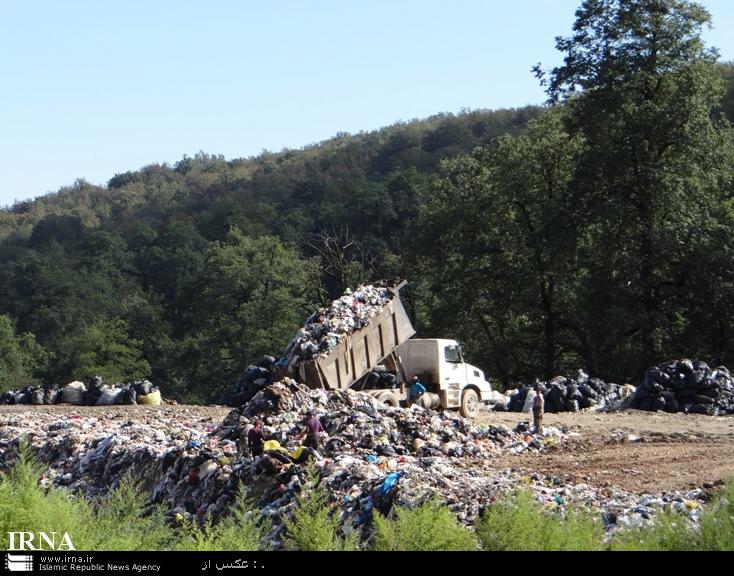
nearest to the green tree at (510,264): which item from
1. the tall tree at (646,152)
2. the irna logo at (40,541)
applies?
the tall tree at (646,152)

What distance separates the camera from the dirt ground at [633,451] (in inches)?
509

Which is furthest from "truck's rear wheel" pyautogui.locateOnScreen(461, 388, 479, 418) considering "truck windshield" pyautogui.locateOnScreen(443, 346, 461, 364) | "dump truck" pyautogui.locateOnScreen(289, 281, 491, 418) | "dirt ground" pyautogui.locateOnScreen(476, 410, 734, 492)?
"truck windshield" pyautogui.locateOnScreen(443, 346, 461, 364)

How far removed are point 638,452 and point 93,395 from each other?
15.8 meters

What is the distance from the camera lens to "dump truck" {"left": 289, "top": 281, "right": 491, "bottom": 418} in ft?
60.7

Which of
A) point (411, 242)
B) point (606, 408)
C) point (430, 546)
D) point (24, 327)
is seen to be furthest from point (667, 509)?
point (24, 327)

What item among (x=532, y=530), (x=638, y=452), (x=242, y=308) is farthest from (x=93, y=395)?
(x=532, y=530)

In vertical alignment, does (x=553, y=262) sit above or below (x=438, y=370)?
above

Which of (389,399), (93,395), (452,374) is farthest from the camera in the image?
(93,395)

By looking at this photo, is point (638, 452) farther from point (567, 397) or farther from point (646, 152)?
point (646, 152)

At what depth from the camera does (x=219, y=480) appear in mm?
13070

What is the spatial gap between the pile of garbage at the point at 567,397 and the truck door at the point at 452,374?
203 centimetres

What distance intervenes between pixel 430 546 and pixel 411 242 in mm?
29705

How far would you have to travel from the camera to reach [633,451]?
15453 millimetres

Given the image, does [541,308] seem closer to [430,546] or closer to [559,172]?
[559,172]
